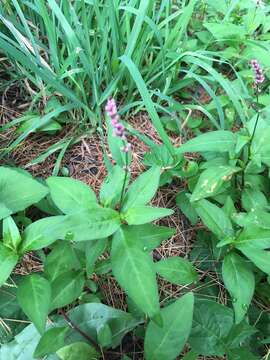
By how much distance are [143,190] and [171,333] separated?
372mm

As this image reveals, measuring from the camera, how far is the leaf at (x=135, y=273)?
943 millimetres

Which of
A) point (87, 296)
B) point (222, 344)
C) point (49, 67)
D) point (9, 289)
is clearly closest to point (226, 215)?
point (222, 344)

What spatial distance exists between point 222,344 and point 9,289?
1.99ft

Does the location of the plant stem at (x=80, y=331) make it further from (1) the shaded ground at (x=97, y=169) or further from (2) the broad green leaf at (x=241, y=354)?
(2) the broad green leaf at (x=241, y=354)

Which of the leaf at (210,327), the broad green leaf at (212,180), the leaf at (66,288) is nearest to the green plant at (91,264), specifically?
the leaf at (66,288)

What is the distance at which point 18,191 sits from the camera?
1212mm

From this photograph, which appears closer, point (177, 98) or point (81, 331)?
point (81, 331)

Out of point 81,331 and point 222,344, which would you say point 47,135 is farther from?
point 222,344

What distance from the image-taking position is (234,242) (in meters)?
1.21

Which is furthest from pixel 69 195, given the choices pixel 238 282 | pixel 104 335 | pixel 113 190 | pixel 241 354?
pixel 241 354

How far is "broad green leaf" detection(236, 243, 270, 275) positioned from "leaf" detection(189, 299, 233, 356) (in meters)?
0.21

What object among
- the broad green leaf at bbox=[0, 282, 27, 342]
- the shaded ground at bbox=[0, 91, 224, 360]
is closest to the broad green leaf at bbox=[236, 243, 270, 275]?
the shaded ground at bbox=[0, 91, 224, 360]

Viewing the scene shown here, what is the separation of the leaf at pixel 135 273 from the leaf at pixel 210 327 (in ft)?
1.16

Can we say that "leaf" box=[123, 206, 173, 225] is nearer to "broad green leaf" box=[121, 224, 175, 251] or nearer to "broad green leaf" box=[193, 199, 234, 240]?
Answer: "broad green leaf" box=[121, 224, 175, 251]
